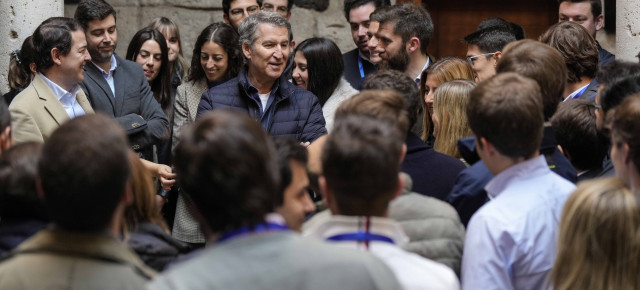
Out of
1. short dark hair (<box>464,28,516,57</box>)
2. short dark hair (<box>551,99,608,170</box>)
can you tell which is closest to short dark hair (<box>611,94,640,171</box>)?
short dark hair (<box>551,99,608,170</box>)

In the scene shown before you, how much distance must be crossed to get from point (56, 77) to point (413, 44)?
2.23 meters

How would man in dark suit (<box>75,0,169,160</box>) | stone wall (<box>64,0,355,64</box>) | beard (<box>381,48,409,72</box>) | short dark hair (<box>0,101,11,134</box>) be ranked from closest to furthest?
short dark hair (<box>0,101,11,134</box>) → man in dark suit (<box>75,0,169,160</box>) → beard (<box>381,48,409,72</box>) → stone wall (<box>64,0,355,64</box>)

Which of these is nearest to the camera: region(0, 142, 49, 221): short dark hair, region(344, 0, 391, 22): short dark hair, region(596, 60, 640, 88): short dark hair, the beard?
region(0, 142, 49, 221): short dark hair

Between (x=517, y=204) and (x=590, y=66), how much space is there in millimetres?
2210

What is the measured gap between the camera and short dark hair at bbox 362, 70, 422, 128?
11.7ft

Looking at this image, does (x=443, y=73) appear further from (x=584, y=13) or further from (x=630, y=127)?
(x=630, y=127)

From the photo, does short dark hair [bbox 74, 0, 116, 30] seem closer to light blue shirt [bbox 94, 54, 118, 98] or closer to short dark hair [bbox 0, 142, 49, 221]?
light blue shirt [bbox 94, 54, 118, 98]

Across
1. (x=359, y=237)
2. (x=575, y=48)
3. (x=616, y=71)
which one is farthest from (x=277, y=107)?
(x=359, y=237)

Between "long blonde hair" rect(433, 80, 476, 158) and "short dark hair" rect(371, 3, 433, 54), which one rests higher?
"short dark hair" rect(371, 3, 433, 54)

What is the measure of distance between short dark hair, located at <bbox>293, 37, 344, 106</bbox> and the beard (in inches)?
12.0

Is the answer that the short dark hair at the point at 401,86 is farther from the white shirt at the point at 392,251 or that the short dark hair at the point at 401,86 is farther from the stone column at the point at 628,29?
the stone column at the point at 628,29

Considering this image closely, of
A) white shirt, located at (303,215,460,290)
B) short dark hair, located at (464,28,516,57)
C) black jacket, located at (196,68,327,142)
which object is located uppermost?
short dark hair, located at (464,28,516,57)

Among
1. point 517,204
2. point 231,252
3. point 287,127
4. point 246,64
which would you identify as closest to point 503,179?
point 517,204

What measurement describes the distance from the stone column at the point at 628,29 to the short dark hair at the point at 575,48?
1297 millimetres
